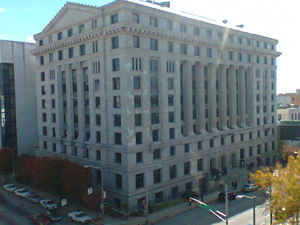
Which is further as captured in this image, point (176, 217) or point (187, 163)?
point (187, 163)

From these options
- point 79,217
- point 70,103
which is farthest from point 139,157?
point 70,103

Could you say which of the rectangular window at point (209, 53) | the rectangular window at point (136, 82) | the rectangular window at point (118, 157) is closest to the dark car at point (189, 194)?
the rectangular window at point (118, 157)

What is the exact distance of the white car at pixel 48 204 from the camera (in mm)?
48675

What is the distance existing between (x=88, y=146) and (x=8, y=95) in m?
33.9

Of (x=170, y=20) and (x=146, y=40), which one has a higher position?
(x=170, y=20)

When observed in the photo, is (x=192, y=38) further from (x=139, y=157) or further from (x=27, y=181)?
(x=27, y=181)

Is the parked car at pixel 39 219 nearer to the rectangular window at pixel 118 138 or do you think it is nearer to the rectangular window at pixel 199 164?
the rectangular window at pixel 118 138

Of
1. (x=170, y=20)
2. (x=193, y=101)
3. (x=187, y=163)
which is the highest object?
(x=170, y=20)

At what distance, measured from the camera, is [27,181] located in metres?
63.5

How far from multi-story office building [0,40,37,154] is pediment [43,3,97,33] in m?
16.9

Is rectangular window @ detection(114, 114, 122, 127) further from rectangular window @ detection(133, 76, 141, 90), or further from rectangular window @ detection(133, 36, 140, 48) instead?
rectangular window @ detection(133, 36, 140, 48)

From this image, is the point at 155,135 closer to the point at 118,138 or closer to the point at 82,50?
the point at 118,138

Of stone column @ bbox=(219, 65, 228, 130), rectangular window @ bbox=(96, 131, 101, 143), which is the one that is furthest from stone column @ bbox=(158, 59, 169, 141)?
stone column @ bbox=(219, 65, 228, 130)

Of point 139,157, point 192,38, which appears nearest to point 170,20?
point 192,38
